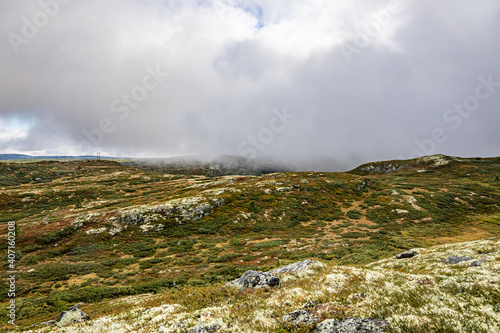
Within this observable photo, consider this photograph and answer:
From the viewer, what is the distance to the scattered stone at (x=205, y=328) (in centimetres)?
777

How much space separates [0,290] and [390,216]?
217ft

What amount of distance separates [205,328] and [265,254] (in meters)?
23.1

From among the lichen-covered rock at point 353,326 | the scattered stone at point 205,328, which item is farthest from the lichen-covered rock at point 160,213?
the lichen-covered rock at point 353,326

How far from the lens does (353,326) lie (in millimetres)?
6348

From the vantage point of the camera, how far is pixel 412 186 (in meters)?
68.8

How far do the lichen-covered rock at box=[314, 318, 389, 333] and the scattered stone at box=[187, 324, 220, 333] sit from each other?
384 cm

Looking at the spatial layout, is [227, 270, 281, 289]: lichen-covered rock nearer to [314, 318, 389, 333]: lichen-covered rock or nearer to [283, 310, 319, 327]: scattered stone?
[283, 310, 319, 327]: scattered stone

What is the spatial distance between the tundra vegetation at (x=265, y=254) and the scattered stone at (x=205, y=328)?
1.07 ft

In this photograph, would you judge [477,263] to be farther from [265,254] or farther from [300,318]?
[265,254]

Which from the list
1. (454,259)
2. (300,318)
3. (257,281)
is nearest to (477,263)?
(454,259)

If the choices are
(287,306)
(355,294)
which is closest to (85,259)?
(287,306)

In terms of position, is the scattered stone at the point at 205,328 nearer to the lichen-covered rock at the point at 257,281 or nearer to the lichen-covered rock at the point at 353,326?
the lichen-covered rock at the point at 353,326

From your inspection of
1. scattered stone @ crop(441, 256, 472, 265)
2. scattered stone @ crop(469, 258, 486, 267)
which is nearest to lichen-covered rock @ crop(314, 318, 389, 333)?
scattered stone @ crop(469, 258, 486, 267)

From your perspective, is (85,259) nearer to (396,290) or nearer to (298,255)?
(298,255)
